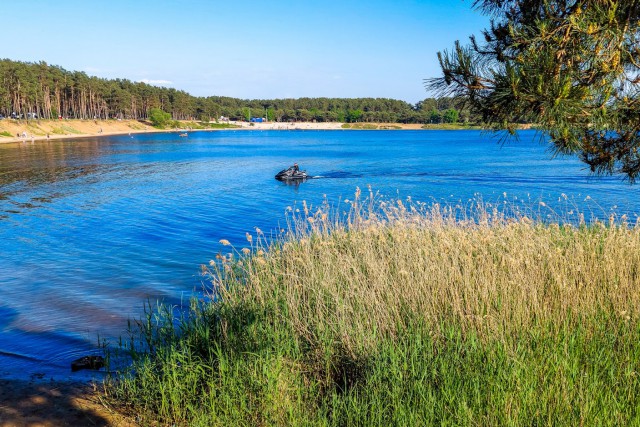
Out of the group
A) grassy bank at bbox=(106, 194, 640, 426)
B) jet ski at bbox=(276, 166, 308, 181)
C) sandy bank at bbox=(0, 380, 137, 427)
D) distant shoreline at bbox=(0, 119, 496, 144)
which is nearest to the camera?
grassy bank at bbox=(106, 194, 640, 426)

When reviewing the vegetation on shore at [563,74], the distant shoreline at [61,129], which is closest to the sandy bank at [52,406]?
the vegetation on shore at [563,74]

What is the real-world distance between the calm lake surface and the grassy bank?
91.5 inches

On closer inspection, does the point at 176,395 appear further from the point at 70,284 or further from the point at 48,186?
the point at 48,186

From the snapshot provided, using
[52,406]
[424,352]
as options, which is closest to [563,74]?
[424,352]

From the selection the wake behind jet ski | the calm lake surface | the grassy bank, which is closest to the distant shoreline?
the calm lake surface

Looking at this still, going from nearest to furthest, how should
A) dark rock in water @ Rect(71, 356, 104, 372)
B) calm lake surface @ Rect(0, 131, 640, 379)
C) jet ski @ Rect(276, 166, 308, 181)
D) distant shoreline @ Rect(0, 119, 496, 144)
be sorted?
dark rock in water @ Rect(71, 356, 104, 372) < calm lake surface @ Rect(0, 131, 640, 379) < jet ski @ Rect(276, 166, 308, 181) < distant shoreline @ Rect(0, 119, 496, 144)

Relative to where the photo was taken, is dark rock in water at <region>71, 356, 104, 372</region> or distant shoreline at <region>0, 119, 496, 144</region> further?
distant shoreline at <region>0, 119, 496, 144</region>

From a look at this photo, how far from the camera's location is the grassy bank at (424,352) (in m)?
5.27

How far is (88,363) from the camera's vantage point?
9773 mm

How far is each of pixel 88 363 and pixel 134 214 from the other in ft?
73.4

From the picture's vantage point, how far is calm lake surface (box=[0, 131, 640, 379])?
12.9 meters

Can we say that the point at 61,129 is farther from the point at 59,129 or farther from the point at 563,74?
the point at 563,74

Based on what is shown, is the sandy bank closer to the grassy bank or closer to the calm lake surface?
the grassy bank

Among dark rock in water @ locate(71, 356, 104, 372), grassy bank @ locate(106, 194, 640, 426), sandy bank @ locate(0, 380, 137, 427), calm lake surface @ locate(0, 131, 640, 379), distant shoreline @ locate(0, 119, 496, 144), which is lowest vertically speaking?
calm lake surface @ locate(0, 131, 640, 379)
